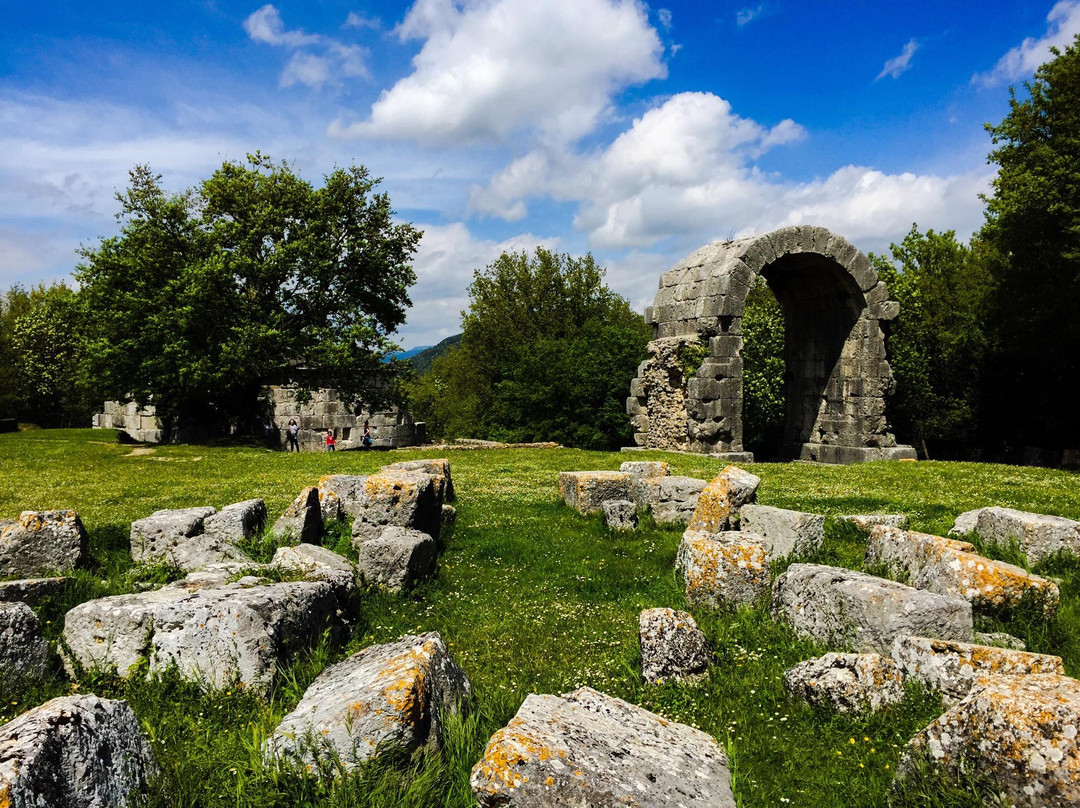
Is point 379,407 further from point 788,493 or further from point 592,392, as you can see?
point 788,493

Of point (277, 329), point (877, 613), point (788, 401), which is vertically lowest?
point (877, 613)

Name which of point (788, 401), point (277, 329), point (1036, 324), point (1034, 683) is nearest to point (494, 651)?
point (1034, 683)

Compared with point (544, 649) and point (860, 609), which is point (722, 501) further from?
point (544, 649)

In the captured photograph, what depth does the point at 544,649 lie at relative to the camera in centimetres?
571

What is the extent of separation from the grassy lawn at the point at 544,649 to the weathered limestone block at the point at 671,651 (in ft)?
0.32

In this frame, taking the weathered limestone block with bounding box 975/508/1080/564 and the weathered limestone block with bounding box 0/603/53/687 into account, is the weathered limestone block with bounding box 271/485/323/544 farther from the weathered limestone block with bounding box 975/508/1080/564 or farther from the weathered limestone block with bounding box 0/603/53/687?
the weathered limestone block with bounding box 975/508/1080/564

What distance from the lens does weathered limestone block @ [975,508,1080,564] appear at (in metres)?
7.21

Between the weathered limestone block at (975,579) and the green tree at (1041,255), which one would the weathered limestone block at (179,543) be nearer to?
the weathered limestone block at (975,579)

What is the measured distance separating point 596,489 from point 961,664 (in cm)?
663

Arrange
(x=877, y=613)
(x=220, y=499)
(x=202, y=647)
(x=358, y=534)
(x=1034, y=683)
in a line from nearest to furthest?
(x=1034, y=683) < (x=202, y=647) < (x=877, y=613) < (x=358, y=534) < (x=220, y=499)

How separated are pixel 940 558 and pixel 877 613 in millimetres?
1285

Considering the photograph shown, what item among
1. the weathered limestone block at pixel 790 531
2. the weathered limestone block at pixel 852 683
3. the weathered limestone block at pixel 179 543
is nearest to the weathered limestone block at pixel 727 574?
the weathered limestone block at pixel 790 531

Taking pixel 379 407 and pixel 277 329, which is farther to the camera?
pixel 379 407

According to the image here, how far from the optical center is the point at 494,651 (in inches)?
224
